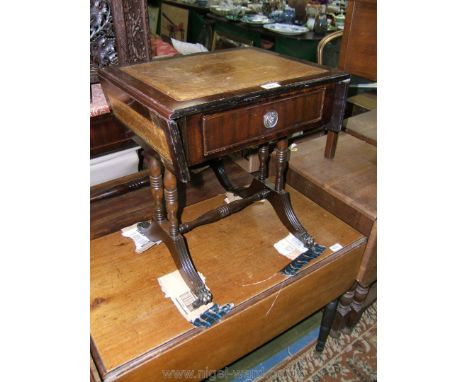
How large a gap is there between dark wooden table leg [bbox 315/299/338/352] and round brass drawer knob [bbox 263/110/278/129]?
0.70 metres

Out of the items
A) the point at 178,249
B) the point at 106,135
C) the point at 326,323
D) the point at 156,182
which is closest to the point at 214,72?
the point at 156,182

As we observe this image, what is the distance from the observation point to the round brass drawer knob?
0.82m

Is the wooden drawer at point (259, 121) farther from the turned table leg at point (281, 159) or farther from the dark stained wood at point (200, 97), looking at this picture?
the turned table leg at point (281, 159)

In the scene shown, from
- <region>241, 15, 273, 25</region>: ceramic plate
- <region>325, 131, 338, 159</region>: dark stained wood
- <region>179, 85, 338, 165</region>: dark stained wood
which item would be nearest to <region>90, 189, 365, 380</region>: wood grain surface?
<region>325, 131, 338, 159</region>: dark stained wood

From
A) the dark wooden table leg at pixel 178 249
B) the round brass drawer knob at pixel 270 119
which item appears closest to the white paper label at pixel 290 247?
the dark wooden table leg at pixel 178 249

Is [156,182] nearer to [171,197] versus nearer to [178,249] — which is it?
[171,197]

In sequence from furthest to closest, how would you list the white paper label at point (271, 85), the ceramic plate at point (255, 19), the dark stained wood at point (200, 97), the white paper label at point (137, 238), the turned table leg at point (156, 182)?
the ceramic plate at point (255, 19)
the white paper label at point (137, 238)
the turned table leg at point (156, 182)
the white paper label at point (271, 85)
the dark stained wood at point (200, 97)

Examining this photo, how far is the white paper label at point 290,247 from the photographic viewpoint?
1064 millimetres

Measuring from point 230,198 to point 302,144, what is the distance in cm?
42

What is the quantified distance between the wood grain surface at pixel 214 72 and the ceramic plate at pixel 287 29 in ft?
5.60

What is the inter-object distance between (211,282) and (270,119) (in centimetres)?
44

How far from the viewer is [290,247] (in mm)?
1089

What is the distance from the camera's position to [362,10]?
127 cm

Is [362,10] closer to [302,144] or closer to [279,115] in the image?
[302,144]
